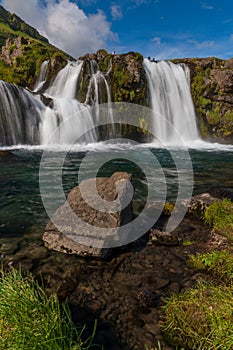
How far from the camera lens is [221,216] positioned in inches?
271

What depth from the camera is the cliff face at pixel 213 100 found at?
34281 millimetres

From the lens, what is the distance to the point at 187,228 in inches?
269

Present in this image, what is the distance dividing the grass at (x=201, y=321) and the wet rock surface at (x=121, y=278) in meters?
0.21

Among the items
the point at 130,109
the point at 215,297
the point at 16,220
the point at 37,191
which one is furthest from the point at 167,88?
the point at 215,297

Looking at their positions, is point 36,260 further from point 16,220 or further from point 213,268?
point 213,268

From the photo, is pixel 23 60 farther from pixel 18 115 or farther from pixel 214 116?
pixel 214 116

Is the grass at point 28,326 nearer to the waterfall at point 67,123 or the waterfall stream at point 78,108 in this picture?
the waterfall stream at point 78,108

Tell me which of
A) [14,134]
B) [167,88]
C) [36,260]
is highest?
[167,88]

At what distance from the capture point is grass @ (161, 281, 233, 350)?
280 centimetres

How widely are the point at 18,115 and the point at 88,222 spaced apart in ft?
64.3

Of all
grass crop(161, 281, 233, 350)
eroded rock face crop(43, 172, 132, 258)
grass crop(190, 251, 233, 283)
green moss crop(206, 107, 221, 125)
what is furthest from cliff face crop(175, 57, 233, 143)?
grass crop(161, 281, 233, 350)

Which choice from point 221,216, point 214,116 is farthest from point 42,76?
point 221,216

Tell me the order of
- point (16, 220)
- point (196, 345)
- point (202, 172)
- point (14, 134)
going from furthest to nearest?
1. point (14, 134)
2. point (202, 172)
3. point (16, 220)
4. point (196, 345)

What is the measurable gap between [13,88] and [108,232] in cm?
2122
